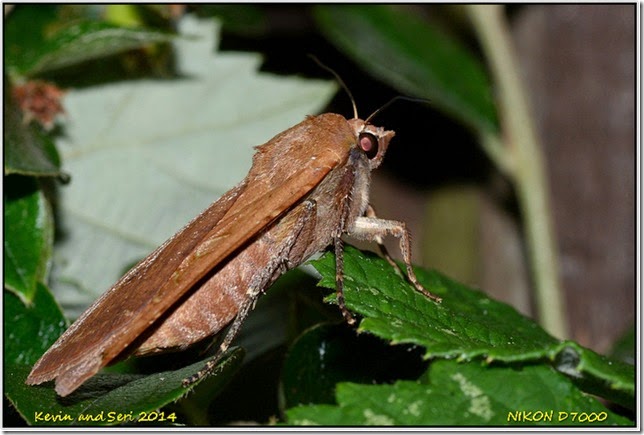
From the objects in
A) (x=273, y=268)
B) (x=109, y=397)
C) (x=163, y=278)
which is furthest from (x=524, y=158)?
(x=109, y=397)

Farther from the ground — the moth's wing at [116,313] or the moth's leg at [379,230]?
the moth's leg at [379,230]

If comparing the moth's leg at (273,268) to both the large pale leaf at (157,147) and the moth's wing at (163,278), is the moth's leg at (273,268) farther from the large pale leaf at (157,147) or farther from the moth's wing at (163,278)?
the large pale leaf at (157,147)

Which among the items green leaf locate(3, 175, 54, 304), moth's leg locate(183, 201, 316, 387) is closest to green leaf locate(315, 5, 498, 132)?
moth's leg locate(183, 201, 316, 387)

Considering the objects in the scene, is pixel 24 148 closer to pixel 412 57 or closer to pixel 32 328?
pixel 32 328

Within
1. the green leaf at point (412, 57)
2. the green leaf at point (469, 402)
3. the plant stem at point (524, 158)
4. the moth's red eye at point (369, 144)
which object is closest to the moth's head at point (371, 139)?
the moth's red eye at point (369, 144)

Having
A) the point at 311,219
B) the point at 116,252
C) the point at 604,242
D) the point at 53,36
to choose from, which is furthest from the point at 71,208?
the point at 604,242

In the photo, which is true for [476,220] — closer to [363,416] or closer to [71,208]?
[71,208]

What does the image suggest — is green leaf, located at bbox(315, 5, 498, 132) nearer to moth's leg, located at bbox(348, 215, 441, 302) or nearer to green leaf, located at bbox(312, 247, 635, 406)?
moth's leg, located at bbox(348, 215, 441, 302)
